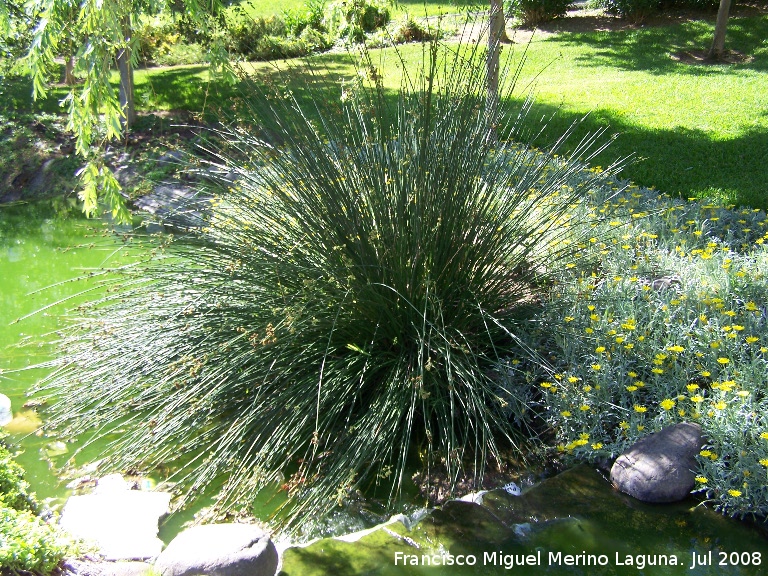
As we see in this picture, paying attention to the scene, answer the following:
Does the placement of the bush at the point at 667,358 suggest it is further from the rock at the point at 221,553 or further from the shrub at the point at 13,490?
the shrub at the point at 13,490

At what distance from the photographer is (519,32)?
1293 cm

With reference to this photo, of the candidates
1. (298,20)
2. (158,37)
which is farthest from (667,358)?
(298,20)

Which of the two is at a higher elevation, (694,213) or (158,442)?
(694,213)

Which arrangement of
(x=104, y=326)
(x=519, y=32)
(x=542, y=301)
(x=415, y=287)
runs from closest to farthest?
1. (x=415, y=287)
2. (x=542, y=301)
3. (x=104, y=326)
4. (x=519, y=32)

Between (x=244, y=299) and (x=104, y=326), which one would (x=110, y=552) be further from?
(x=104, y=326)

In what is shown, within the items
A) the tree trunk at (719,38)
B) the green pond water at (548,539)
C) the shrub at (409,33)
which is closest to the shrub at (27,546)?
the green pond water at (548,539)

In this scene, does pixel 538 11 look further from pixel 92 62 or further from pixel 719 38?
pixel 92 62

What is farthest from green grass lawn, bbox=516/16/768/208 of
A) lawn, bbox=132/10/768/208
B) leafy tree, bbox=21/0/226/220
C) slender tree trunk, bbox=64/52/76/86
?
slender tree trunk, bbox=64/52/76/86

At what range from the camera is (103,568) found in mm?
2904

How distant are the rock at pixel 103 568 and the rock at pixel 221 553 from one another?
0.16m

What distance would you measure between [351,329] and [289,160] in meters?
0.92

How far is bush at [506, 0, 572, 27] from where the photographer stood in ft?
41.2

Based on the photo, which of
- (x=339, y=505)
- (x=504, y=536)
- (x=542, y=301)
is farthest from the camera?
(x=542, y=301)

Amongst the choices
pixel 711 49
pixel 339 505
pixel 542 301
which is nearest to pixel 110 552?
pixel 339 505
